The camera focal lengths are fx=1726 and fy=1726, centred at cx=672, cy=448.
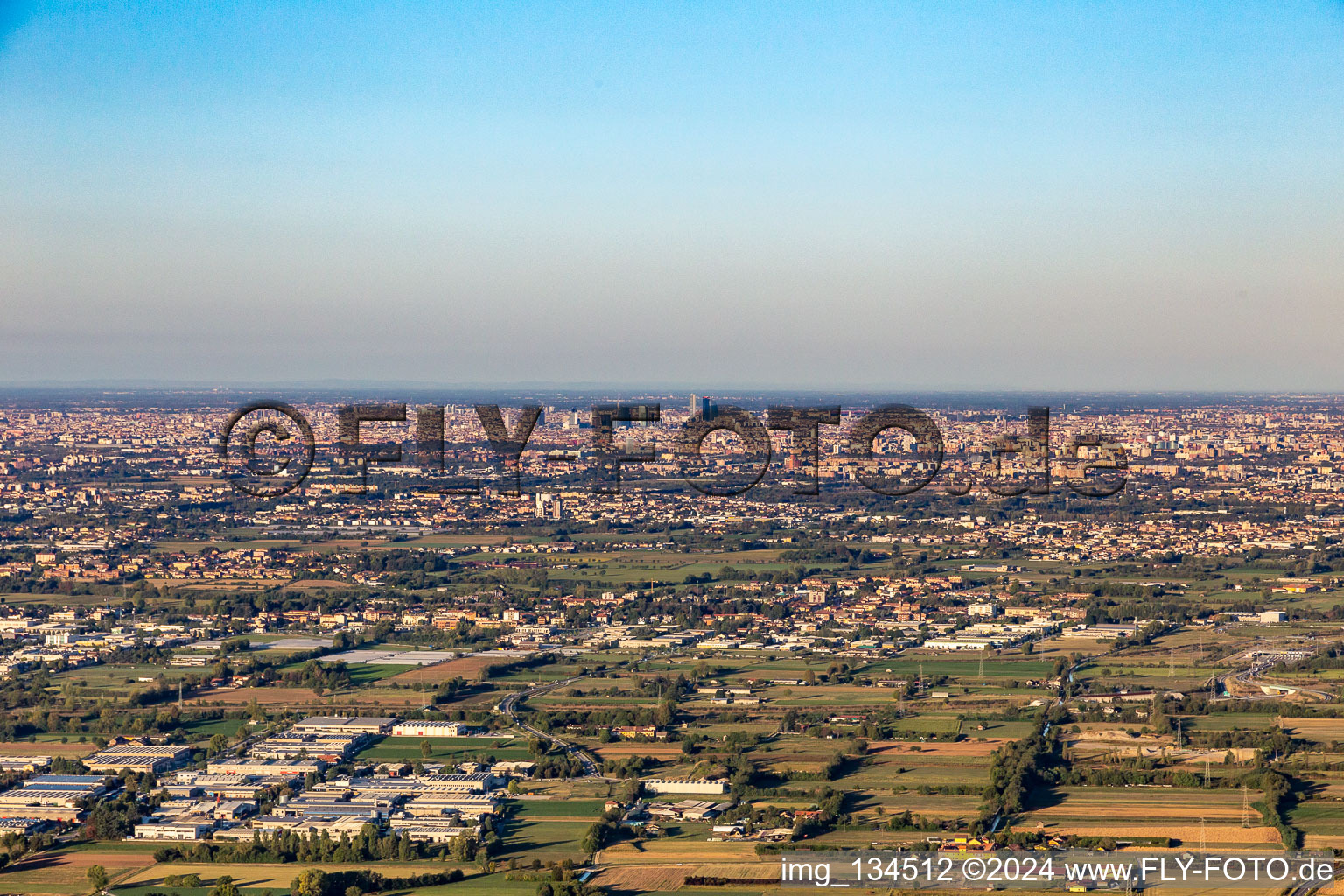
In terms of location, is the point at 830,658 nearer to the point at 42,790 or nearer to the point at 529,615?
the point at 529,615

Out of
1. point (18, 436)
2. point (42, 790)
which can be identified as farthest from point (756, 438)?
point (18, 436)

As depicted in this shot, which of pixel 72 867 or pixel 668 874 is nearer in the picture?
pixel 668 874

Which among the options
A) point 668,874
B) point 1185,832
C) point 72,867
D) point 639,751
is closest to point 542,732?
point 639,751

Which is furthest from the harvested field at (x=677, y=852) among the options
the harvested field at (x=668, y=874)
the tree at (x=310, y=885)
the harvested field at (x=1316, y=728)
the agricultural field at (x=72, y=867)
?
the harvested field at (x=1316, y=728)

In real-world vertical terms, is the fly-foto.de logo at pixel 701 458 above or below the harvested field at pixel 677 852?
above

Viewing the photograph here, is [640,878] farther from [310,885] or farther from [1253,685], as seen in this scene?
[1253,685]

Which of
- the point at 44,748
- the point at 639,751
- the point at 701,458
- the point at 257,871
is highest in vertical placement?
the point at 701,458

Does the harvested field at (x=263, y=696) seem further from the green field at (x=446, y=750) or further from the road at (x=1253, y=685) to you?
the road at (x=1253, y=685)

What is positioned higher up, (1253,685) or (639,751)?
(1253,685)

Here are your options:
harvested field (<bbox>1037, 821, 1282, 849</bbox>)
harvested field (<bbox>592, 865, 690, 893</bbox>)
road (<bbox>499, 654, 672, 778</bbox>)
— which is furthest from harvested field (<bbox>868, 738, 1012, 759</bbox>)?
harvested field (<bbox>592, 865, 690, 893</bbox>)
